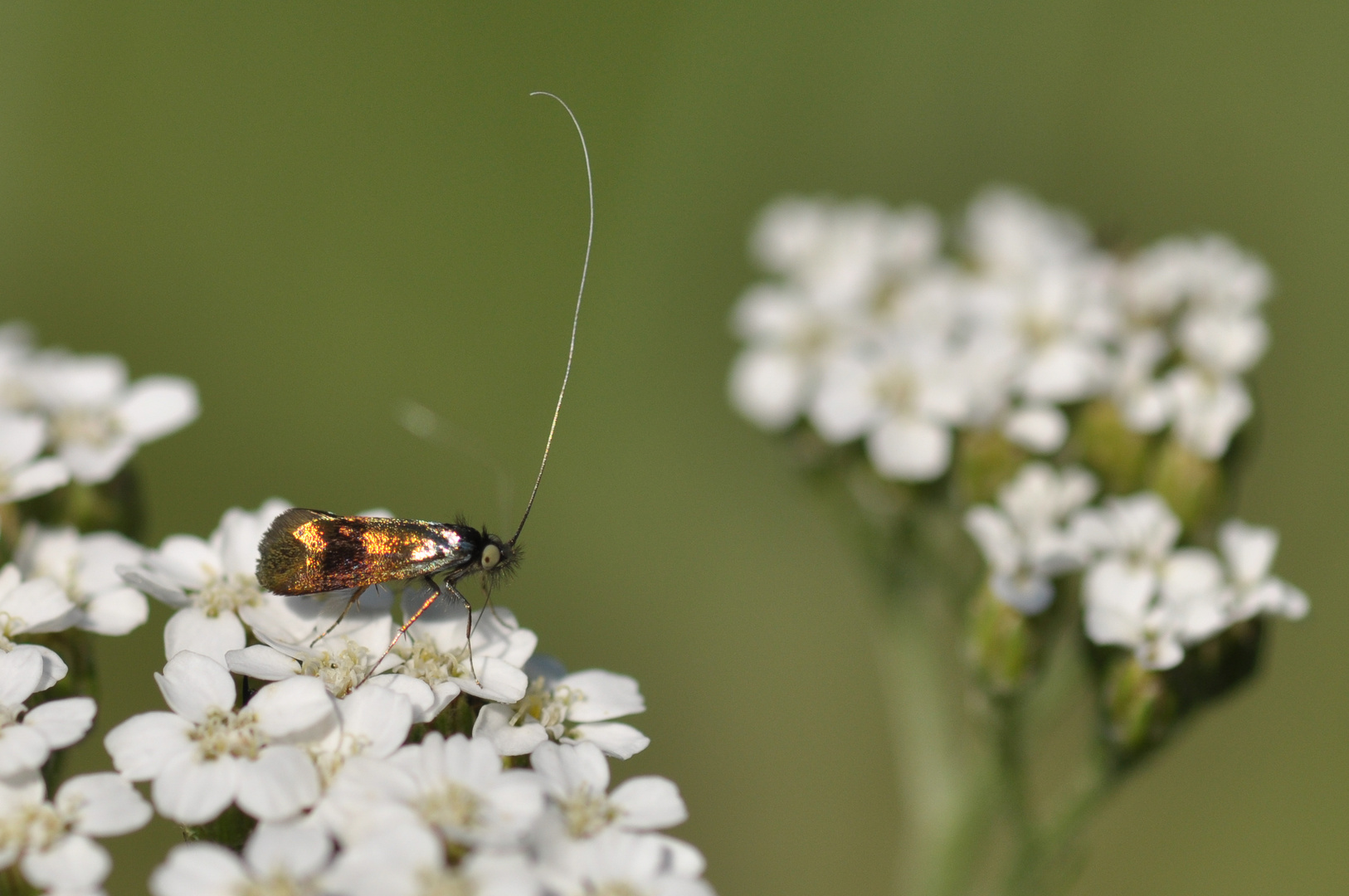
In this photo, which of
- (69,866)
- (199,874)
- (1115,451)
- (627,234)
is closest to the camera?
(199,874)

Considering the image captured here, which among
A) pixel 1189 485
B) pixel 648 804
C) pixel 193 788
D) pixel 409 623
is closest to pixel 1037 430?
pixel 1189 485

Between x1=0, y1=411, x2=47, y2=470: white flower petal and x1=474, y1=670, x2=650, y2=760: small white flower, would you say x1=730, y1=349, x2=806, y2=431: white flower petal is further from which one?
x1=0, y1=411, x2=47, y2=470: white flower petal

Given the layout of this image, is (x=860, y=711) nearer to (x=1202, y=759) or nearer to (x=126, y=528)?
(x=1202, y=759)

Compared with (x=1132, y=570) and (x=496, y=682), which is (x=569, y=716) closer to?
(x=496, y=682)

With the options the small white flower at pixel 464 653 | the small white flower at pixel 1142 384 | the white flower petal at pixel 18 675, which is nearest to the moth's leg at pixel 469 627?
the small white flower at pixel 464 653

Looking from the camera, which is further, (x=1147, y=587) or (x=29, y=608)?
(x=1147, y=587)

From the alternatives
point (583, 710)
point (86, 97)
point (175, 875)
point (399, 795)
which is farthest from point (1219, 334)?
point (86, 97)

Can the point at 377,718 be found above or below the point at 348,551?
below
